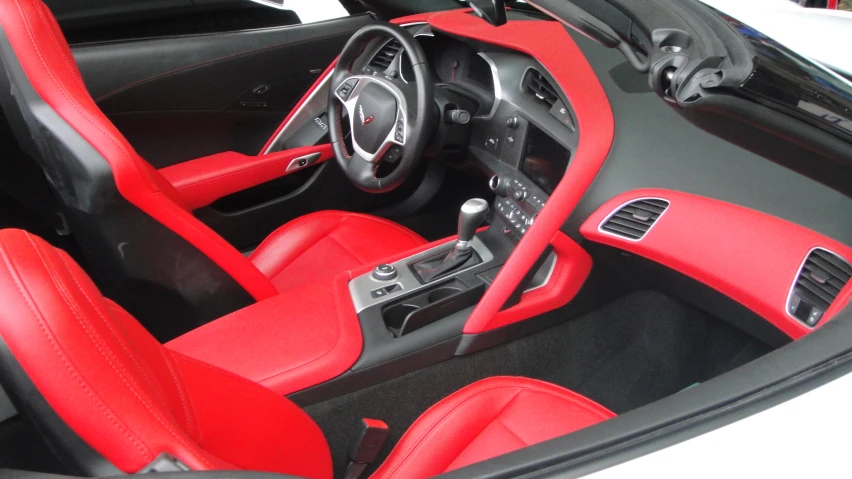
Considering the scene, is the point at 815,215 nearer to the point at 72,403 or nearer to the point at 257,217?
the point at 72,403

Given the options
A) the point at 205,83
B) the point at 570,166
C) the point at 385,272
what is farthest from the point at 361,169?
the point at 205,83

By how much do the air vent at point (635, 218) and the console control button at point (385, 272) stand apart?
48 cm

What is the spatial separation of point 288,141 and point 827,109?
4.88 ft

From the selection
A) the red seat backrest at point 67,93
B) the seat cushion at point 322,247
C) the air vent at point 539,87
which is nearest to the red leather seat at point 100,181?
the red seat backrest at point 67,93

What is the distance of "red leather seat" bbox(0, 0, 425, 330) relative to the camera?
117cm

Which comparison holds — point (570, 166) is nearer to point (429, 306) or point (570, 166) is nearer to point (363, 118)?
point (429, 306)

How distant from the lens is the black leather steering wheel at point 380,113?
157cm

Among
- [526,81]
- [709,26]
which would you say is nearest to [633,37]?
[709,26]

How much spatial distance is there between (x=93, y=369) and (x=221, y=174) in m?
1.25

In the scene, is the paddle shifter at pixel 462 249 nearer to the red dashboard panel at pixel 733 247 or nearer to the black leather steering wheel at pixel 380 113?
the black leather steering wheel at pixel 380 113

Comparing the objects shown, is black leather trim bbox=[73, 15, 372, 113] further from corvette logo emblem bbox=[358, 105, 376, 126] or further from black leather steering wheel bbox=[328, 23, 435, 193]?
corvette logo emblem bbox=[358, 105, 376, 126]

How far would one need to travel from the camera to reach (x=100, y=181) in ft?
3.88

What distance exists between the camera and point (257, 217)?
6.51ft

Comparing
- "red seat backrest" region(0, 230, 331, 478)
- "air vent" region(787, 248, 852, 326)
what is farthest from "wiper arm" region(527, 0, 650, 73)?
"red seat backrest" region(0, 230, 331, 478)
